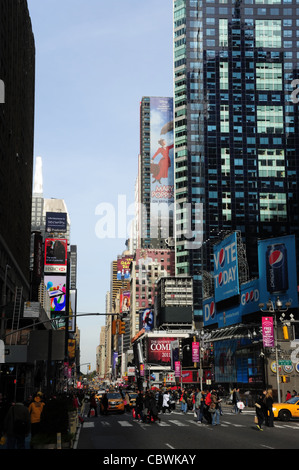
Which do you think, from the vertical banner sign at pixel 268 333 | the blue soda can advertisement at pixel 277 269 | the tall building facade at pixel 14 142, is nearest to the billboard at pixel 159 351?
the tall building facade at pixel 14 142

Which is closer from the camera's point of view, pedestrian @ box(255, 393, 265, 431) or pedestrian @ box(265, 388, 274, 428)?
pedestrian @ box(255, 393, 265, 431)

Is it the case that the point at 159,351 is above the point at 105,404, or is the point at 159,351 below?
above

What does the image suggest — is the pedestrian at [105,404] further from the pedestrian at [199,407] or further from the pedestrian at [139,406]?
the pedestrian at [199,407]

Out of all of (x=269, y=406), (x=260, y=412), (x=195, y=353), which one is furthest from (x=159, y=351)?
(x=260, y=412)

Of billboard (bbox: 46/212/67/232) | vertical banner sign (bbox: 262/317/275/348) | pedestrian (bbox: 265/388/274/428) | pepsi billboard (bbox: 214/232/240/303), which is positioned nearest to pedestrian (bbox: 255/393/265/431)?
pedestrian (bbox: 265/388/274/428)

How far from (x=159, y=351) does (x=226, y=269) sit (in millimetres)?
96438

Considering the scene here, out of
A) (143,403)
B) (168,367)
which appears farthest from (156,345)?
(143,403)

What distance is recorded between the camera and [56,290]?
129 meters

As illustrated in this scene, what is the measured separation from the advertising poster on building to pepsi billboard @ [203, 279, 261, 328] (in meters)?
79.6

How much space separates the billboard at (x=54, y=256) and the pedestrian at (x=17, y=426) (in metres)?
114

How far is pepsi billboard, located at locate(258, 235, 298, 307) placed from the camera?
73562mm

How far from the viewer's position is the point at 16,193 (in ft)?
220

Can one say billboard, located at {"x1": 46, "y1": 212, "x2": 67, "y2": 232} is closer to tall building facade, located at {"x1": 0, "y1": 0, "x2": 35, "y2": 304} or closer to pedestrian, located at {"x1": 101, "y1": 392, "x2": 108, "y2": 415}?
tall building facade, located at {"x1": 0, "y1": 0, "x2": 35, "y2": 304}

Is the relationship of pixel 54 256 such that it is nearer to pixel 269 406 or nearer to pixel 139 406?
pixel 139 406
